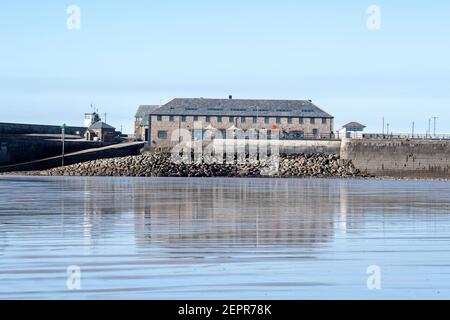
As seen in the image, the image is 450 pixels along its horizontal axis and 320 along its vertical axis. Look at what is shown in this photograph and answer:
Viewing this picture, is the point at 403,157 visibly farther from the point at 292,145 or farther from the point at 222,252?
the point at 222,252

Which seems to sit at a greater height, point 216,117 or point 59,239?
point 216,117

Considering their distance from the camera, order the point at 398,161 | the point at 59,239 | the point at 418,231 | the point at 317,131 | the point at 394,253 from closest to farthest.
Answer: the point at 394,253
the point at 59,239
the point at 418,231
the point at 398,161
the point at 317,131

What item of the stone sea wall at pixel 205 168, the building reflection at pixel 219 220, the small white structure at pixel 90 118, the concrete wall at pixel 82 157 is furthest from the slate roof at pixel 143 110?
the building reflection at pixel 219 220

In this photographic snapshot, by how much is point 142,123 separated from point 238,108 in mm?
15796

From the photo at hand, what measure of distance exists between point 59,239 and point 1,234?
1.72m

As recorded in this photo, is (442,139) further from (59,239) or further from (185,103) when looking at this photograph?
(59,239)

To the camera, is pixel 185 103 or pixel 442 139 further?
pixel 185 103

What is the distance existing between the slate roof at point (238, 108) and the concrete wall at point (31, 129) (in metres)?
13.0

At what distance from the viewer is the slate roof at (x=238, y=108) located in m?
108

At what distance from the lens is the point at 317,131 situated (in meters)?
108

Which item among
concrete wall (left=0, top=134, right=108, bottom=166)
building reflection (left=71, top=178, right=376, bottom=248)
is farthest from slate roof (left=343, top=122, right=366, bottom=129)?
building reflection (left=71, top=178, right=376, bottom=248)

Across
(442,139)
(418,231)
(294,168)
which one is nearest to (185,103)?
(294,168)

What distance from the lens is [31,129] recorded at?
342 ft
